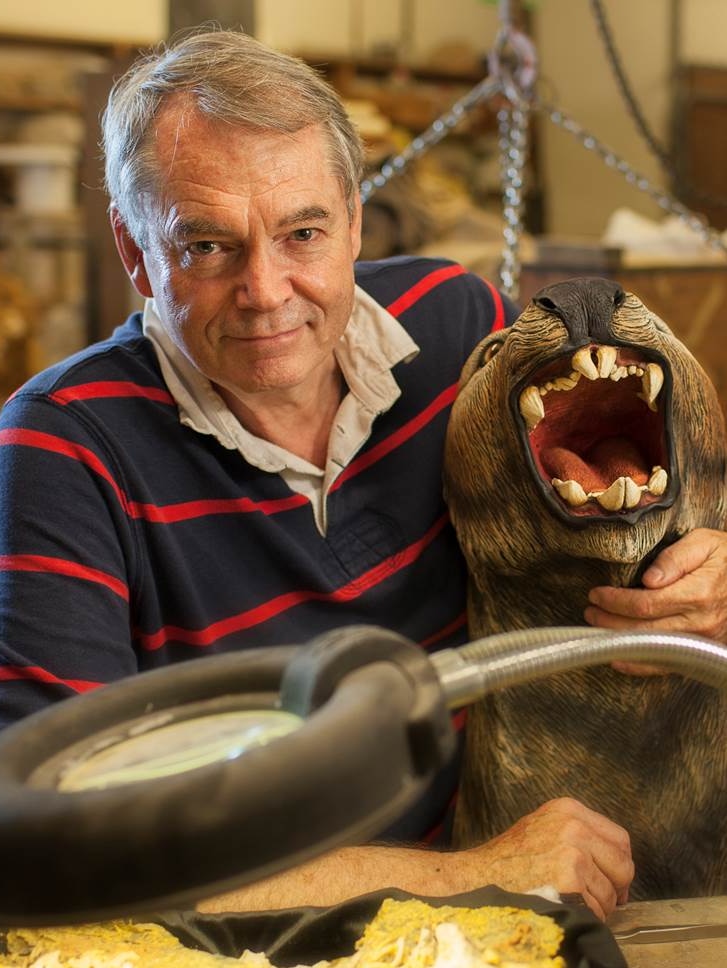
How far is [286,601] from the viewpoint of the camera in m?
1.62

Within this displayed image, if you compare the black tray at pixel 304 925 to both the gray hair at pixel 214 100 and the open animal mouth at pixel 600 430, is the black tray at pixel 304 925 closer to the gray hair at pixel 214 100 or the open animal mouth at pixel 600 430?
the open animal mouth at pixel 600 430

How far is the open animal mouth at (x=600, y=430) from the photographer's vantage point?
1.32 m

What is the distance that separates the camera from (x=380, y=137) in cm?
662

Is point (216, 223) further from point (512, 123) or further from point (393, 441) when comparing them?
point (512, 123)

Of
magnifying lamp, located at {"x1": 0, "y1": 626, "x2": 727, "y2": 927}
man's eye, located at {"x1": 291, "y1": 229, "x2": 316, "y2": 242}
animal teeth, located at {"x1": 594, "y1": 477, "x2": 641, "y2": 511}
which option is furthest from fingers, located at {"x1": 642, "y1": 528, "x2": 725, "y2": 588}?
magnifying lamp, located at {"x1": 0, "y1": 626, "x2": 727, "y2": 927}

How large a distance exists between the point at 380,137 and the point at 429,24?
1972 mm

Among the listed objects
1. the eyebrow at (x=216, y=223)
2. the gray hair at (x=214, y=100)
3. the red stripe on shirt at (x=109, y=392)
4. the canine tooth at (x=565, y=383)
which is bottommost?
the red stripe on shirt at (x=109, y=392)

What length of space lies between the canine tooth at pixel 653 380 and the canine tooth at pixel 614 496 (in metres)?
0.12

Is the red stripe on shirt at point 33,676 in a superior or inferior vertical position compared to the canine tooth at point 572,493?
inferior

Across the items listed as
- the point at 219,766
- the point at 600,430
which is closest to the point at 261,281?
the point at 600,430

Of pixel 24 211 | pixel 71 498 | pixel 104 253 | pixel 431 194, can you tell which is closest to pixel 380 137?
pixel 431 194


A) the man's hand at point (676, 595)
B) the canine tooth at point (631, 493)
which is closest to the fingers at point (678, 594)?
the man's hand at point (676, 595)

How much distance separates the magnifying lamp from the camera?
52cm

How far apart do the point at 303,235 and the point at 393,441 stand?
13.2 inches
